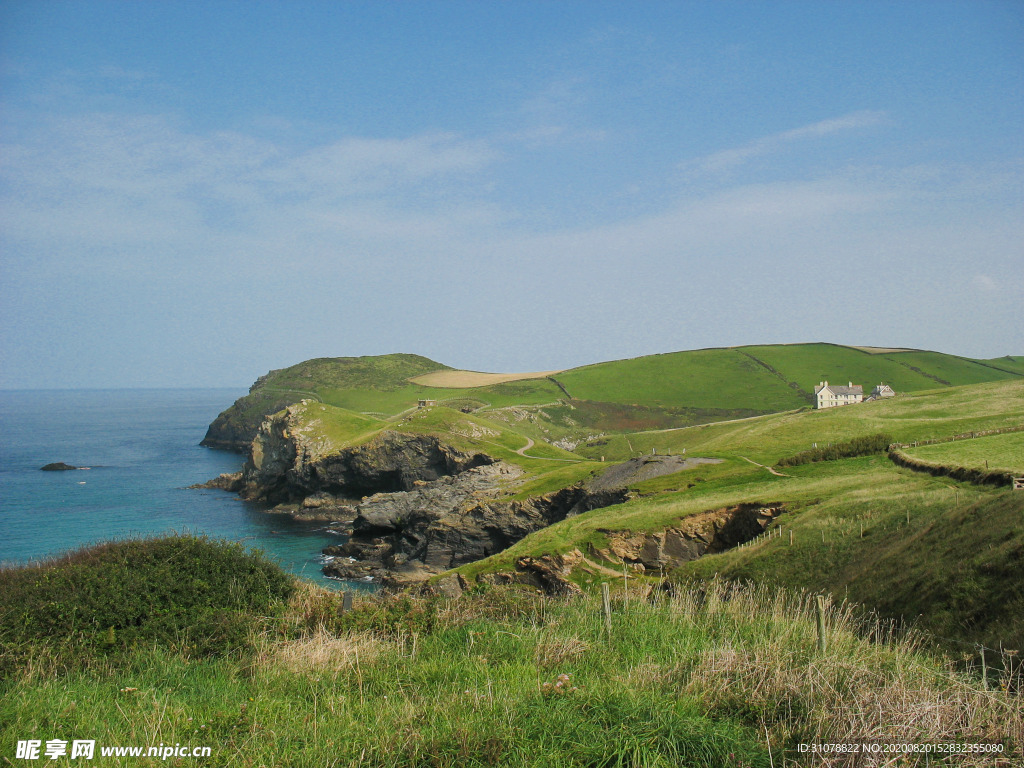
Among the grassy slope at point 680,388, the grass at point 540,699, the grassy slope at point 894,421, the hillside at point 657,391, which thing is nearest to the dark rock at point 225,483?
the hillside at point 657,391

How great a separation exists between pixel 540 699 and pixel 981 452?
3920 centimetres

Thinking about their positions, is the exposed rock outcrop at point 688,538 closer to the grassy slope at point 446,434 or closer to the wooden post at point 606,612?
the wooden post at point 606,612

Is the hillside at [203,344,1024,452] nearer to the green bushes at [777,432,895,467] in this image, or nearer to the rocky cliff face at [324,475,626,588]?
the rocky cliff face at [324,475,626,588]

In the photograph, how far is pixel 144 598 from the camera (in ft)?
45.4

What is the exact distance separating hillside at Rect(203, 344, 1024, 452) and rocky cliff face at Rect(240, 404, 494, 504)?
41.3 meters

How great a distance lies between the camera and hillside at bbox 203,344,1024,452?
150 metres

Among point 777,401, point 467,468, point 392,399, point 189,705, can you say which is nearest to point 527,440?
point 467,468

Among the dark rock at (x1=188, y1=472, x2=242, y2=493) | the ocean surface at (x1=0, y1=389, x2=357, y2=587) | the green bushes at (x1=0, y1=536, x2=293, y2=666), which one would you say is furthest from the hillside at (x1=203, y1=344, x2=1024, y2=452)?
the green bushes at (x1=0, y1=536, x2=293, y2=666)

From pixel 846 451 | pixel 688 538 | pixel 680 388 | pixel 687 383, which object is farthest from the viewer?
pixel 687 383

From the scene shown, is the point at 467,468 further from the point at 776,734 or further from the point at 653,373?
the point at 653,373

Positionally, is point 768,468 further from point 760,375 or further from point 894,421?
point 760,375

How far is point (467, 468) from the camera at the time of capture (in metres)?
92.6

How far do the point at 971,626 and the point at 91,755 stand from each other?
16.5 metres

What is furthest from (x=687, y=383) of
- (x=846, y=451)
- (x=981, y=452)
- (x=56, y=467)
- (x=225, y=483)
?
(x=56, y=467)
